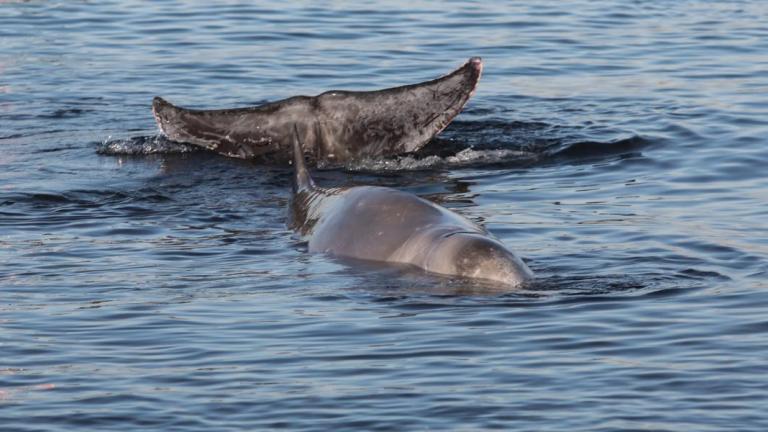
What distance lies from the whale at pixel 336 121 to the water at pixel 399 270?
204mm

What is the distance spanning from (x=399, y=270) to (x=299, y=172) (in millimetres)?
2604

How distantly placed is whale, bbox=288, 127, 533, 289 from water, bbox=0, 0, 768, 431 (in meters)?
0.15

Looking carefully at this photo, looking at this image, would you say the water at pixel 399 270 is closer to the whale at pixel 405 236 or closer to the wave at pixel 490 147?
the wave at pixel 490 147

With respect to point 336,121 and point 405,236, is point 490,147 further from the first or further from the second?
point 405,236

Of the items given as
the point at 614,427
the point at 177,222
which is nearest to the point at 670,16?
the point at 177,222

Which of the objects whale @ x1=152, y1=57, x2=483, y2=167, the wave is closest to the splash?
the wave

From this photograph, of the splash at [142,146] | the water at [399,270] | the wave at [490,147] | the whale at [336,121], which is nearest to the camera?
the water at [399,270]

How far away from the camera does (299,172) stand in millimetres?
12430

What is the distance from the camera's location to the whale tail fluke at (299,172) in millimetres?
12250

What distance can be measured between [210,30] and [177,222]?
1223 cm

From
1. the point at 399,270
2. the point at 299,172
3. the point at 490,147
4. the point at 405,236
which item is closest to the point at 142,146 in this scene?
the point at 299,172

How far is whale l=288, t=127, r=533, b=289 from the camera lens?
963 centimetres

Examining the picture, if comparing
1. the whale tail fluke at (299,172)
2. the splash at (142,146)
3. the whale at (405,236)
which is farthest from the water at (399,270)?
the whale tail fluke at (299,172)

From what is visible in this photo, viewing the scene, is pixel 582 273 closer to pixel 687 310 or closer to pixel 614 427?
pixel 687 310
